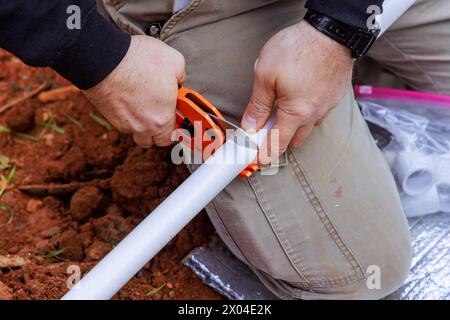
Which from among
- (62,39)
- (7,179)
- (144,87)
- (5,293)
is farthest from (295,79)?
(7,179)

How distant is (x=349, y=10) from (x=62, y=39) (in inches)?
18.7

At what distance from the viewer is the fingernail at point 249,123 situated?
110 cm

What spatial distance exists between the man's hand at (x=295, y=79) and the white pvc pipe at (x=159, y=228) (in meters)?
0.09

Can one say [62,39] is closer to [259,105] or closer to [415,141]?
[259,105]

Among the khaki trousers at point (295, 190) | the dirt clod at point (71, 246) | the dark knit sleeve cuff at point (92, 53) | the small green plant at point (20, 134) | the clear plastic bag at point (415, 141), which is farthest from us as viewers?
the small green plant at point (20, 134)

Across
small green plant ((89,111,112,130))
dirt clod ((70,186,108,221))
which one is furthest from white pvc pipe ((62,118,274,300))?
small green plant ((89,111,112,130))

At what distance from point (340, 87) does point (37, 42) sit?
53cm

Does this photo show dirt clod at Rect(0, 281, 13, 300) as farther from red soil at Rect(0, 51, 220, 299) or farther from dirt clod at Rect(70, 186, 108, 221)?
dirt clod at Rect(70, 186, 108, 221)

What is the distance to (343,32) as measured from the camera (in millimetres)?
1074

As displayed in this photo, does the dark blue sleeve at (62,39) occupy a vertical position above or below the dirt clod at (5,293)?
above

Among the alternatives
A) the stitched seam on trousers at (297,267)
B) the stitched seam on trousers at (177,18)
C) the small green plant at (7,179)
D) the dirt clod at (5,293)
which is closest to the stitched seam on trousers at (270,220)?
the stitched seam on trousers at (297,267)

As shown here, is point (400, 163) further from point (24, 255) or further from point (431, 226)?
point (24, 255)

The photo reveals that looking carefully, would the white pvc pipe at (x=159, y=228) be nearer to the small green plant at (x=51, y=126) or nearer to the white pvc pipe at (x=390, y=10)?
the white pvc pipe at (x=390, y=10)
